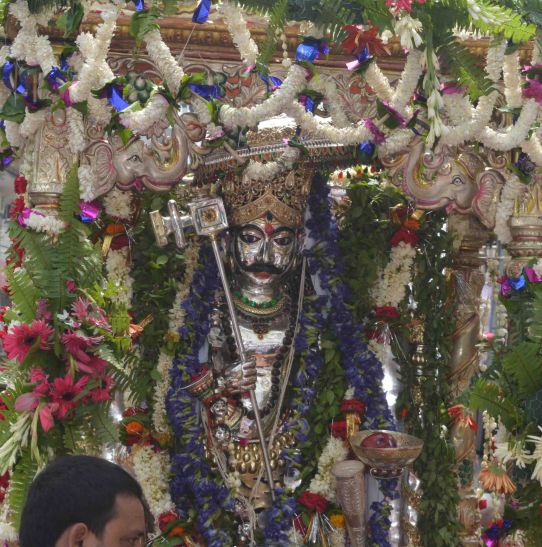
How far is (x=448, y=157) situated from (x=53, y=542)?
3689 millimetres

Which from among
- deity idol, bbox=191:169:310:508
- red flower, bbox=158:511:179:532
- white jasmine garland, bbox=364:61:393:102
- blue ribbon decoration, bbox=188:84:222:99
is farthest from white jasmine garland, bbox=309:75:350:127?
red flower, bbox=158:511:179:532

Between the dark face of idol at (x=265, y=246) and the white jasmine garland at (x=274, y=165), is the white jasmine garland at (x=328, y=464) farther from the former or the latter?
the white jasmine garland at (x=274, y=165)

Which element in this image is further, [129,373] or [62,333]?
[129,373]

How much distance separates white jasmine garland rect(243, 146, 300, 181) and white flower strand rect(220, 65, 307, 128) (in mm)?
456

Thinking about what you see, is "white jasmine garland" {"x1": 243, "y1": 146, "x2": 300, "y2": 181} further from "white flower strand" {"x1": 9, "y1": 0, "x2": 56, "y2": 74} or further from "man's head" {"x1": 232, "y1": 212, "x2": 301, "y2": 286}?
"white flower strand" {"x1": 9, "y1": 0, "x2": 56, "y2": 74}

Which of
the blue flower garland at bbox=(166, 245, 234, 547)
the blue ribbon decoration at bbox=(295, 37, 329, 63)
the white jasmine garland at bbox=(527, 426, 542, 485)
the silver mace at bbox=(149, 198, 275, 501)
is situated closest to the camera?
the white jasmine garland at bbox=(527, 426, 542, 485)

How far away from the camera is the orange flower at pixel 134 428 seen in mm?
6586

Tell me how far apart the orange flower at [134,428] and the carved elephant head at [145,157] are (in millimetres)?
1450

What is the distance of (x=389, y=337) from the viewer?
6945 millimetres

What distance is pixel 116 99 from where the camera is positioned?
5.62 metres

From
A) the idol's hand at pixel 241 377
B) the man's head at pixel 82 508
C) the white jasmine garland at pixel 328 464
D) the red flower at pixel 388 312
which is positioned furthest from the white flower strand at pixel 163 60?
the man's head at pixel 82 508

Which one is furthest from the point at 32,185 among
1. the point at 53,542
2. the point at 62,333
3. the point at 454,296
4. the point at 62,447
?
the point at 53,542

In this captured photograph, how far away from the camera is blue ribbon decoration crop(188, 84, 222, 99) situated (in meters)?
5.69

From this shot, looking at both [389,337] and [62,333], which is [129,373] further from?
[389,337]
